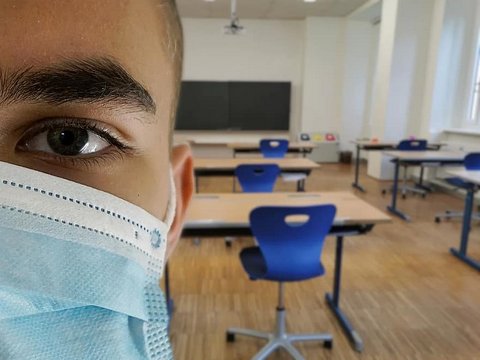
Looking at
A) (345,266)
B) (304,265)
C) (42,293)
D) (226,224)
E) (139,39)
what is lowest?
(345,266)

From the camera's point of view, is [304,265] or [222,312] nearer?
[304,265]

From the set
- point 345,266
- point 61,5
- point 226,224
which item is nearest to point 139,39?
point 61,5

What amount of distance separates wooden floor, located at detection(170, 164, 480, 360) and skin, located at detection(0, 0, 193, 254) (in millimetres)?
1585

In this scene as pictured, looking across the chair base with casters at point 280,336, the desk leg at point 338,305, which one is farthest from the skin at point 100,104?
the desk leg at point 338,305

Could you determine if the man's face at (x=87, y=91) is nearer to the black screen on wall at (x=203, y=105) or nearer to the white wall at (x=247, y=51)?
the black screen on wall at (x=203, y=105)

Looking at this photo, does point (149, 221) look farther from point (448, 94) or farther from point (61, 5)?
point (448, 94)

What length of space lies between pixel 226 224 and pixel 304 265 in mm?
439

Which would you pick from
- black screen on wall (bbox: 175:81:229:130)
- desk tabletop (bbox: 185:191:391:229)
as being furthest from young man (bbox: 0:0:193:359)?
black screen on wall (bbox: 175:81:229:130)

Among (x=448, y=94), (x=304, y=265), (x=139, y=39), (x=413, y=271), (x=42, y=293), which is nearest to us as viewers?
(x=42, y=293)

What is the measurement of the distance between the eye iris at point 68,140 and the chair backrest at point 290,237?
44.0 inches

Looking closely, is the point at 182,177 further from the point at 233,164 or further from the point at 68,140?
the point at 233,164

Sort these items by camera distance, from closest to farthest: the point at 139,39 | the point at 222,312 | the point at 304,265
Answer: the point at 139,39, the point at 304,265, the point at 222,312

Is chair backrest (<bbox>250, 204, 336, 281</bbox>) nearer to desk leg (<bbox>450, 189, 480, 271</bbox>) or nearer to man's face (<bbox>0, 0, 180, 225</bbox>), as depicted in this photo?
man's face (<bbox>0, 0, 180, 225</bbox>)

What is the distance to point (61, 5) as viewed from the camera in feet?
1.53
